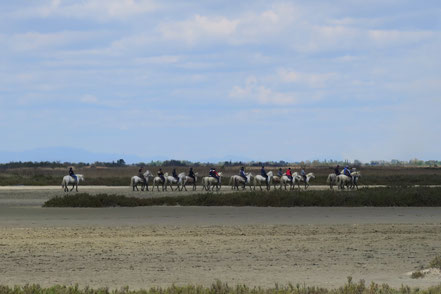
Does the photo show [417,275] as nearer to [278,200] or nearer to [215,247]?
[215,247]

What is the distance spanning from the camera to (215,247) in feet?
70.5

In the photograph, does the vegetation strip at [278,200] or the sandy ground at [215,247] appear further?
the vegetation strip at [278,200]

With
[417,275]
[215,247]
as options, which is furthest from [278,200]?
[417,275]

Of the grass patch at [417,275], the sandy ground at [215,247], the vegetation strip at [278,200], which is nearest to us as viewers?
the grass patch at [417,275]

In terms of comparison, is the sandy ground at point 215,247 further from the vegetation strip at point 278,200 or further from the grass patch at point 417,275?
the vegetation strip at point 278,200

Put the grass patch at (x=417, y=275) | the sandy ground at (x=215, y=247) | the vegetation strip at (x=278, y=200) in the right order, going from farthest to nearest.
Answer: the vegetation strip at (x=278, y=200)
the sandy ground at (x=215, y=247)
the grass patch at (x=417, y=275)

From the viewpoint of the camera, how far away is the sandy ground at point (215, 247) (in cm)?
1636

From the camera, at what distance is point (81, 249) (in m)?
21.1

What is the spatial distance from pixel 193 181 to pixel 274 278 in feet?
164

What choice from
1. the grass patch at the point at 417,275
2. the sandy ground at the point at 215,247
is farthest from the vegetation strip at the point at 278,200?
the grass patch at the point at 417,275

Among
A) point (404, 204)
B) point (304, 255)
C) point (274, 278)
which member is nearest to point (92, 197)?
point (404, 204)

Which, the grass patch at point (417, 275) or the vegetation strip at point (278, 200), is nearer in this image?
the grass patch at point (417, 275)

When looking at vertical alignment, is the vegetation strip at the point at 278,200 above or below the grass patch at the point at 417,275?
above

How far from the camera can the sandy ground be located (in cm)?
1636
